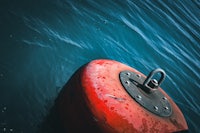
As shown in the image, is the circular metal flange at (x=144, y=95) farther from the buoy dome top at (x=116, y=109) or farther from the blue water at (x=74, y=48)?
the blue water at (x=74, y=48)

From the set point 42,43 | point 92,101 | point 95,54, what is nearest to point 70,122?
point 92,101

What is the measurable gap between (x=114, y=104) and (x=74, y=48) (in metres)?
3.39

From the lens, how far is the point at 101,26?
799 cm

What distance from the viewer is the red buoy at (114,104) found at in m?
3.37

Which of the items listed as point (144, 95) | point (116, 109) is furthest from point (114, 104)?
point (144, 95)

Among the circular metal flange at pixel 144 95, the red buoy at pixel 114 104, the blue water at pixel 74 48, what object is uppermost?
the circular metal flange at pixel 144 95

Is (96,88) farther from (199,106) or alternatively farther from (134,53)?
(199,106)

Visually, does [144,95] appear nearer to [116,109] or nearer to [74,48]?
[116,109]

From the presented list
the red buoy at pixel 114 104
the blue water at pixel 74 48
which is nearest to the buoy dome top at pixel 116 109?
the red buoy at pixel 114 104

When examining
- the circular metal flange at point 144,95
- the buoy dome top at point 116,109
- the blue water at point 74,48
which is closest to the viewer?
the buoy dome top at point 116,109

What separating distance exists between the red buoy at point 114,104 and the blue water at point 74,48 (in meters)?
0.92

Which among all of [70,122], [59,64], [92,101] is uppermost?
[92,101]

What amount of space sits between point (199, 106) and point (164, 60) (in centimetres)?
182

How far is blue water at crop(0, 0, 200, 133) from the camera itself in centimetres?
464
